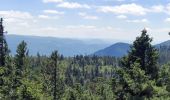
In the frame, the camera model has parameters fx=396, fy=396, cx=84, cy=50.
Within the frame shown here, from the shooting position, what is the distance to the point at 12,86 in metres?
51.6

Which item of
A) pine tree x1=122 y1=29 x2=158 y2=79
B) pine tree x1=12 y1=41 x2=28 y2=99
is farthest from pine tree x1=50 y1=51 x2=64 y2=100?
pine tree x1=122 y1=29 x2=158 y2=79

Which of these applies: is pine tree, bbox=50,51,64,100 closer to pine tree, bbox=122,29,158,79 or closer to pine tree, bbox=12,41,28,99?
pine tree, bbox=12,41,28,99

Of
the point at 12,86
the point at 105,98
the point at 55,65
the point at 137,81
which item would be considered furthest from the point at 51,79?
the point at 137,81

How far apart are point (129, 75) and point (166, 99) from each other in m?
4.73

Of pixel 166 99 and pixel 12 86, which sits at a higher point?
pixel 166 99

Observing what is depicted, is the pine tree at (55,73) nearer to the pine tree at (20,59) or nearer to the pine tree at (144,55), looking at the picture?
the pine tree at (20,59)

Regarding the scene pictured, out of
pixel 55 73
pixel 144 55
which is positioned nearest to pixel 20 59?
pixel 55 73

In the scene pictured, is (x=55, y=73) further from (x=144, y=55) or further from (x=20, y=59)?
(x=144, y=55)

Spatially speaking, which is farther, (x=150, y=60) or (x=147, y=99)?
(x=150, y=60)

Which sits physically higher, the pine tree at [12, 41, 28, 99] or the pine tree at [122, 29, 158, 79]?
the pine tree at [122, 29, 158, 79]

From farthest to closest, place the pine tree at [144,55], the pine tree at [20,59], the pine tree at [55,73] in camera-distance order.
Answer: the pine tree at [55,73]
the pine tree at [20,59]
the pine tree at [144,55]

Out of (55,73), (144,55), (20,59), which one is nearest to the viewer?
(144,55)

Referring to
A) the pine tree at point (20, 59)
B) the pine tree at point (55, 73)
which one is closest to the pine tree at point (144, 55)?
the pine tree at point (20, 59)

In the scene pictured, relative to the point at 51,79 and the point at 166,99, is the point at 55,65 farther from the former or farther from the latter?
the point at 166,99
